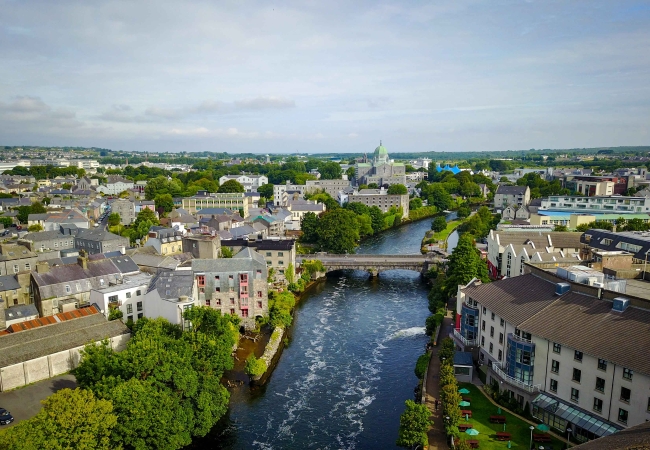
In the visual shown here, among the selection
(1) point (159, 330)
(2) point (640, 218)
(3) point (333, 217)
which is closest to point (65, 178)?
(3) point (333, 217)

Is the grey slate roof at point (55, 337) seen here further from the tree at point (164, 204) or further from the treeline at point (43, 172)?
the treeline at point (43, 172)

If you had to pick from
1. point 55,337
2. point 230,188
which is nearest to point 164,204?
point 230,188

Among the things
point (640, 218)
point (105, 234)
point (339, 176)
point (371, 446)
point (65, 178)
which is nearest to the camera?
point (371, 446)

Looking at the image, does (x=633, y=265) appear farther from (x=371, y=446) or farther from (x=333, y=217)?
(x=333, y=217)

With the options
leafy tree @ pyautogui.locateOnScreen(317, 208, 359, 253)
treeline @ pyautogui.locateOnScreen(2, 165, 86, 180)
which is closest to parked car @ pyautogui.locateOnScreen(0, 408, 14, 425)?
leafy tree @ pyautogui.locateOnScreen(317, 208, 359, 253)

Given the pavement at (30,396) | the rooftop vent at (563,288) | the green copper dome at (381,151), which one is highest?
the green copper dome at (381,151)

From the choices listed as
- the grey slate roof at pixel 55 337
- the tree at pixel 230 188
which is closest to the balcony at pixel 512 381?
the grey slate roof at pixel 55 337
